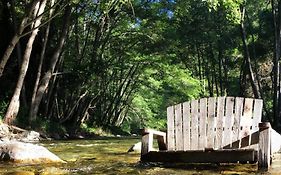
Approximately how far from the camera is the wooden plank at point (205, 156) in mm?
5133

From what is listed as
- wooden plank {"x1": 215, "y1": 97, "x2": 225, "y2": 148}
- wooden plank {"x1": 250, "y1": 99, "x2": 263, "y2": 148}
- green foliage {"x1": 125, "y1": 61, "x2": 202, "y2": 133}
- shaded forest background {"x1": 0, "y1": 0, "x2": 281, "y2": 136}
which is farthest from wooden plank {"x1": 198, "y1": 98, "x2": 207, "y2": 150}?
green foliage {"x1": 125, "y1": 61, "x2": 202, "y2": 133}

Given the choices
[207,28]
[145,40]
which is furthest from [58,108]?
[207,28]

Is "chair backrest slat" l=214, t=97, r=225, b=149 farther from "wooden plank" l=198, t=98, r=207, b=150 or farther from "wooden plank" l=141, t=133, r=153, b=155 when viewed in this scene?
"wooden plank" l=141, t=133, r=153, b=155

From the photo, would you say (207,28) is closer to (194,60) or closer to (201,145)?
(194,60)

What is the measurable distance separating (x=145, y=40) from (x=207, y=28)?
19.6 ft

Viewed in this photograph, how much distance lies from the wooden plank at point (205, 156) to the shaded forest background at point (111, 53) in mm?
6033

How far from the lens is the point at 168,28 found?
69.9 feet

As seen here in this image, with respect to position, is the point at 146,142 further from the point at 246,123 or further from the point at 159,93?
the point at 159,93

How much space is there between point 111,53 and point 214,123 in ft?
55.7

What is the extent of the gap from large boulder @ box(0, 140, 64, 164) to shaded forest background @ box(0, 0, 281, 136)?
5.47 metres

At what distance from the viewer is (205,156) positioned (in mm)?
5395

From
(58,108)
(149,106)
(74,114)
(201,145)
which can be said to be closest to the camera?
Answer: (201,145)

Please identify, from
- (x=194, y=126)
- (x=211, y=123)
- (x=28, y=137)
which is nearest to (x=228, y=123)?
(x=211, y=123)

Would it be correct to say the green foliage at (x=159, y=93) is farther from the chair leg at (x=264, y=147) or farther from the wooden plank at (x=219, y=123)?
the chair leg at (x=264, y=147)
